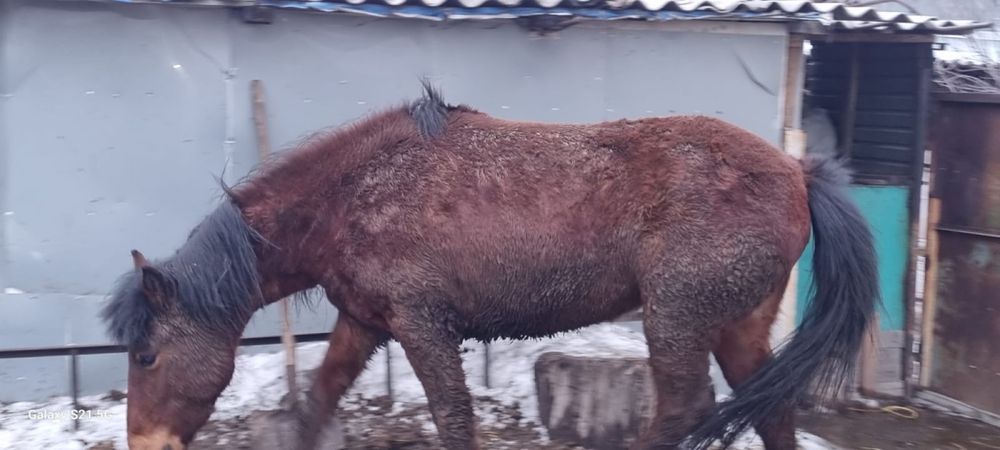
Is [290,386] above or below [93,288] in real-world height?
below

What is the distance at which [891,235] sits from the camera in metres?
6.81

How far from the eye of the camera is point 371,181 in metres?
4.09

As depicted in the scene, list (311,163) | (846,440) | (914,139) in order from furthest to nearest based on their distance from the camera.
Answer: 1. (914,139)
2. (846,440)
3. (311,163)

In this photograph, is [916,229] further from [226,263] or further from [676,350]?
[226,263]

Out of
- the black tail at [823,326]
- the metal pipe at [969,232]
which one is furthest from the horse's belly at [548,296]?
the metal pipe at [969,232]

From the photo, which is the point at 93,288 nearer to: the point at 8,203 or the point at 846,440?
the point at 8,203

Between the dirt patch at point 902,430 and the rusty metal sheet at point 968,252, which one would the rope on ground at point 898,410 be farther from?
the rusty metal sheet at point 968,252

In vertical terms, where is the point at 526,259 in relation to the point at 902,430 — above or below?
above

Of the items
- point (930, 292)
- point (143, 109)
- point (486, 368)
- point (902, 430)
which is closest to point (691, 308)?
point (486, 368)

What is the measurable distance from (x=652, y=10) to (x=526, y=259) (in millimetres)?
2393

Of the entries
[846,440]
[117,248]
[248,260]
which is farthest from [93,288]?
Result: [846,440]

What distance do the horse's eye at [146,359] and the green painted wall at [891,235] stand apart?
4905 mm

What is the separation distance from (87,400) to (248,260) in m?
2.12

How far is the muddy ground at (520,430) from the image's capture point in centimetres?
505
